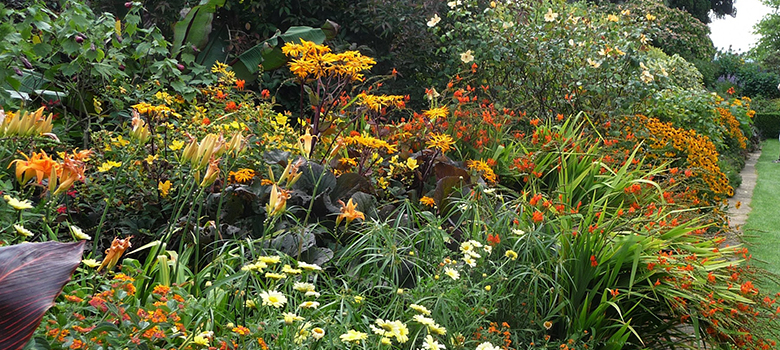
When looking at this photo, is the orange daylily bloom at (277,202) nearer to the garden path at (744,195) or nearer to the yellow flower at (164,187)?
the yellow flower at (164,187)

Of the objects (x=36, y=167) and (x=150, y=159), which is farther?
(x=150, y=159)

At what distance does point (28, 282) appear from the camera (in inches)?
54.9

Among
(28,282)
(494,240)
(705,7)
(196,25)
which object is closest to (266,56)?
(196,25)

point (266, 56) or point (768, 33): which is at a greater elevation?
point (266, 56)

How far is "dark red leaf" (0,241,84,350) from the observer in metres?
1.33

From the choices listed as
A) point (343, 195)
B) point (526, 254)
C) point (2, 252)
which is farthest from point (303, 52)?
point (2, 252)

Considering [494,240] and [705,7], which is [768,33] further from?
[494,240]

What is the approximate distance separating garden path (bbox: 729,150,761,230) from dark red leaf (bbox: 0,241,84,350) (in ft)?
18.8

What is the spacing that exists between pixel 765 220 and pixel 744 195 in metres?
1.84

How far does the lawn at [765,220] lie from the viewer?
19.9 feet

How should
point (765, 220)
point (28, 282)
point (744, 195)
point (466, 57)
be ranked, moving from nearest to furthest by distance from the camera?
point (28, 282)
point (466, 57)
point (765, 220)
point (744, 195)

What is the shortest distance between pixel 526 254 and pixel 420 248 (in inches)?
21.5

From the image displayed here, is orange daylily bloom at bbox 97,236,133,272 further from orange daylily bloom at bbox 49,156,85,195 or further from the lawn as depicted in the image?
the lawn

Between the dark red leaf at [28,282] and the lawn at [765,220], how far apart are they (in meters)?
3.49
